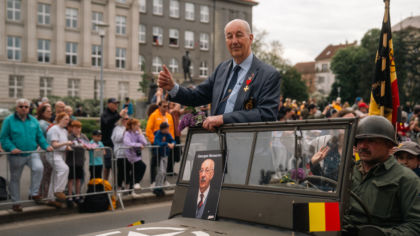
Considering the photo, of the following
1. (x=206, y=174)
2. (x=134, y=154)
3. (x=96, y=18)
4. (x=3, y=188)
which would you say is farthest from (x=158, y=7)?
(x=206, y=174)

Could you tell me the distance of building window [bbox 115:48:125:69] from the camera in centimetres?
5731

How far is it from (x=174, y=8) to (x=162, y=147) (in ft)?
190

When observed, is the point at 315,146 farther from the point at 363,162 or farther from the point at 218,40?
the point at 218,40

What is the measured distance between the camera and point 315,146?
284cm

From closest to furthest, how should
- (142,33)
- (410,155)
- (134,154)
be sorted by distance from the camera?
(410,155) → (134,154) → (142,33)

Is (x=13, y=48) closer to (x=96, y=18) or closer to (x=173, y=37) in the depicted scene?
(x=96, y=18)

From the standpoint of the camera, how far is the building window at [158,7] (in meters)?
63.6

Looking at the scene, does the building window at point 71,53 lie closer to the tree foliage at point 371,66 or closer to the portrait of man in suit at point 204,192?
the tree foliage at point 371,66

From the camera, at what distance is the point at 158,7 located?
64.1 m

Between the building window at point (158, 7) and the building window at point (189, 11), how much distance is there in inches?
159

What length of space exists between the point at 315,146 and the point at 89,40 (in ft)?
178

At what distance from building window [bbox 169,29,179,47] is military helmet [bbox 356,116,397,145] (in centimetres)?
6371

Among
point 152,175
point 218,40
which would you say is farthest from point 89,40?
point 152,175

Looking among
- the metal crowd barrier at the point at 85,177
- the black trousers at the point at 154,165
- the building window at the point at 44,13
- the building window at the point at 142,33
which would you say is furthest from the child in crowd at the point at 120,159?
the building window at the point at 142,33
